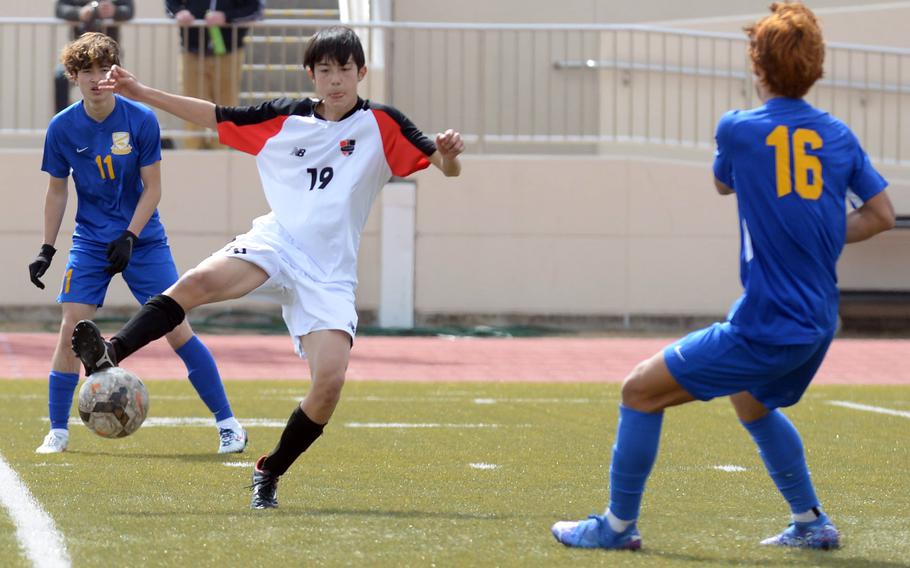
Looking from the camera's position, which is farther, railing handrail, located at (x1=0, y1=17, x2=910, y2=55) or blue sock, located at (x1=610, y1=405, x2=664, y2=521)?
railing handrail, located at (x1=0, y1=17, x2=910, y2=55)

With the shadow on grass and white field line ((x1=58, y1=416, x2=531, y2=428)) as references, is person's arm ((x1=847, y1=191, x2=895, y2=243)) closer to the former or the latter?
the shadow on grass

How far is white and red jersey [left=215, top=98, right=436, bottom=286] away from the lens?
628 centimetres

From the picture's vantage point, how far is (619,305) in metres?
17.5

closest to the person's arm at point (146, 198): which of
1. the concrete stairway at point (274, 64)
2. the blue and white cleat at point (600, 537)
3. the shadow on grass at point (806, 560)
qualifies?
the blue and white cleat at point (600, 537)

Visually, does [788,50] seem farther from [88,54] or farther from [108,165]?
[108,165]

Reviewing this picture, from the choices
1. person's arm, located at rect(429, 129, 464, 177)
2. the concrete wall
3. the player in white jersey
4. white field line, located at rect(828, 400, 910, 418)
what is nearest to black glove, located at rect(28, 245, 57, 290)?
the player in white jersey

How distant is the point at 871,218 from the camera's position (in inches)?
201

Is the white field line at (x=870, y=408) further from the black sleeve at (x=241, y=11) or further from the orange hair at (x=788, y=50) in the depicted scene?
the black sleeve at (x=241, y=11)

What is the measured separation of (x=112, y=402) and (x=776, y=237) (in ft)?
8.46

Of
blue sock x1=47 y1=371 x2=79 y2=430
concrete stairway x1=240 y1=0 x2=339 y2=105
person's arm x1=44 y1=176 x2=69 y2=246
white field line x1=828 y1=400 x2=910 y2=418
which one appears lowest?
white field line x1=828 y1=400 x2=910 y2=418

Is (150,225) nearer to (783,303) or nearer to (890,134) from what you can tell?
(783,303)

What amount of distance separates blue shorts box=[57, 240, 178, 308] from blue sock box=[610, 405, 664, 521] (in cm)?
348

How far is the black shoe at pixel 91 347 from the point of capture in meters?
5.82

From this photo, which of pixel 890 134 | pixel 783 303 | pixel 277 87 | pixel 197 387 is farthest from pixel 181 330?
pixel 890 134
